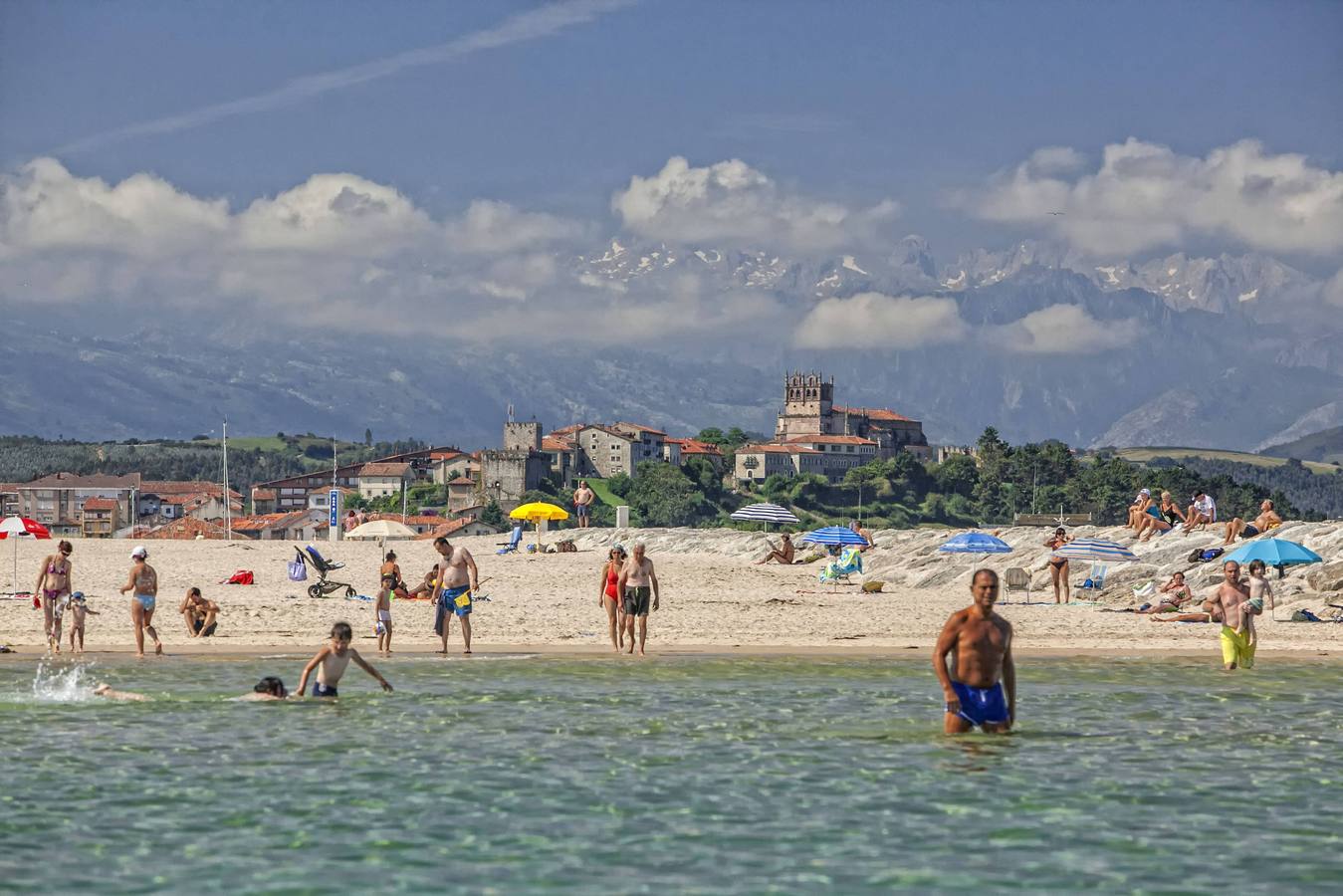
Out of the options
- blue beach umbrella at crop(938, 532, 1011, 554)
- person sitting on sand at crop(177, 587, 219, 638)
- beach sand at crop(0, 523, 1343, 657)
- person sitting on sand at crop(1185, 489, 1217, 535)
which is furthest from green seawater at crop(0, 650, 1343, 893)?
person sitting on sand at crop(1185, 489, 1217, 535)

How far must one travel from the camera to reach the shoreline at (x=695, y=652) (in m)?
25.3

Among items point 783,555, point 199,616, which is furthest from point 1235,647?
point 783,555

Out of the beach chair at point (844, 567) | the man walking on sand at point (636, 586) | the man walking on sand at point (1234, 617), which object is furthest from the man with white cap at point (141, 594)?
the beach chair at point (844, 567)

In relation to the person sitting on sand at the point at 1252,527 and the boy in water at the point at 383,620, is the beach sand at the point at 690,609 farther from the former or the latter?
the person sitting on sand at the point at 1252,527

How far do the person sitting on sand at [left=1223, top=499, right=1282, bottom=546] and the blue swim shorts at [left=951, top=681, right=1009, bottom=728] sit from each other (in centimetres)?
2260

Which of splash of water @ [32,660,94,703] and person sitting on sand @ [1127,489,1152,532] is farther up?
person sitting on sand @ [1127,489,1152,532]

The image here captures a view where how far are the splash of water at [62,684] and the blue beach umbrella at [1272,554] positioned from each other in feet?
60.9

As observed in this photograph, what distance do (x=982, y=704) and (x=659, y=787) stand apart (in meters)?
3.47

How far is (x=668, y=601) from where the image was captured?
36.2m

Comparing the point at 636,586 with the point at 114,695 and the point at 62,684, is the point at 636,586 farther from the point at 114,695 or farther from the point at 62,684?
the point at 62,684

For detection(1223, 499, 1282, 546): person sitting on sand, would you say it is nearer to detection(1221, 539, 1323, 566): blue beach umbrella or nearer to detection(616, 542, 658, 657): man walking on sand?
detection(1221, 539, 1323, 566): blue beach umbrella

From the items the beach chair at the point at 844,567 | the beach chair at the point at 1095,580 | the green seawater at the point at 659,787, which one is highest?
the beach chair at the point at 844,567

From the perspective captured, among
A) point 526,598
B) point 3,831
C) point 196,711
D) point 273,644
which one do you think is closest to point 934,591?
point 526,598

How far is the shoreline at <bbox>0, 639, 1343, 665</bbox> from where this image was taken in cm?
2530
